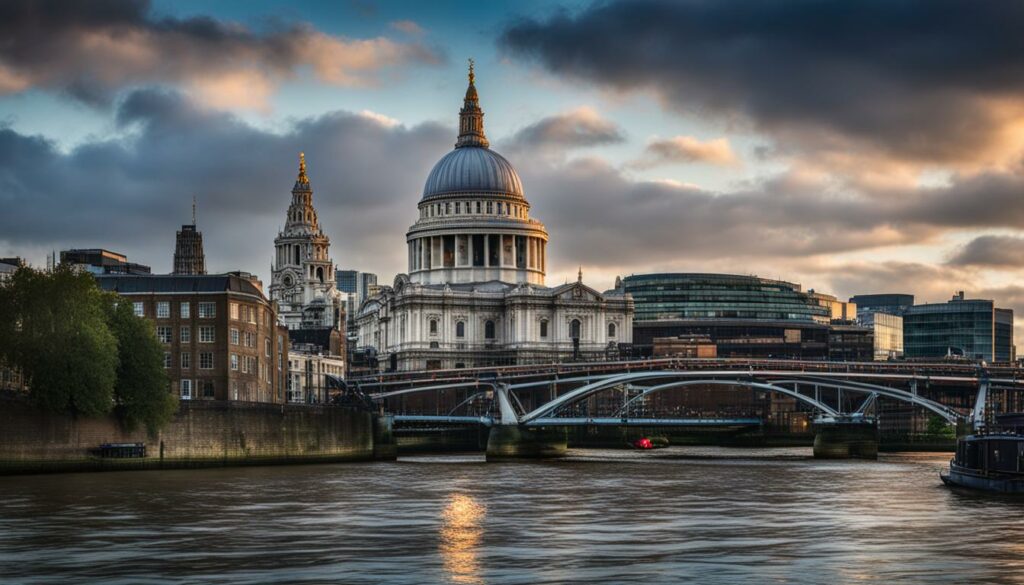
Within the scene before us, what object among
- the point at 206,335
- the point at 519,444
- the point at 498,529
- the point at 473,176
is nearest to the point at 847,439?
the point at 519,444

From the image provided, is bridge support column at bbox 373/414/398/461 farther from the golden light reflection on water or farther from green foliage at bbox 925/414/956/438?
green foliage at bbox 925/414/956/438

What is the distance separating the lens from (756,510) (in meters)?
Answer: 57.8

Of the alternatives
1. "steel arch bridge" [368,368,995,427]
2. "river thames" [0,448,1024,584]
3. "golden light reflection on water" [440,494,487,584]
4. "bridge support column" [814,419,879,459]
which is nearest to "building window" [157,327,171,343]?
"river thames" [0,448,1024,584]

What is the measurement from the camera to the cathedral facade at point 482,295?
599 feet

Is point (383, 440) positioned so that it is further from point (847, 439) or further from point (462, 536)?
point (462, 536)

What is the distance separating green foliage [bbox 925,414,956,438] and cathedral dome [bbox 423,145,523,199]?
212ft

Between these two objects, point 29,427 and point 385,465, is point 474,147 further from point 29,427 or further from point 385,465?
point 29,427

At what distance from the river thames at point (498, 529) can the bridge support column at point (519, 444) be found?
2990 centimetres


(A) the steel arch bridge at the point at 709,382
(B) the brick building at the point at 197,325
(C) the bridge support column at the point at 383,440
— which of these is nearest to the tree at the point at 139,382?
(B) the brick building at the point at 197,325

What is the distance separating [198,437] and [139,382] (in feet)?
15.7

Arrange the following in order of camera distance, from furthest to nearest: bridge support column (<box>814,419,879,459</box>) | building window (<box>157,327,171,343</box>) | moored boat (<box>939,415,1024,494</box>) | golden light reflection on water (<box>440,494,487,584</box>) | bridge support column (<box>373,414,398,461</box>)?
bridge support column (<box>814,419,879,459</box>) → bridge support column (<box>373,414,398,461</box>) → building window (<box>157,327,171,343</box>) → moored boat (<box>939,415,1024,494</box>) → golden light reflection on water (<box>440,494,487,584</box>)

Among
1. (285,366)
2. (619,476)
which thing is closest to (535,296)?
(285,366)

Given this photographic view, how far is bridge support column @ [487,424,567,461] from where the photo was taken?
110250mm

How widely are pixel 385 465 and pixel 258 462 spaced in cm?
873
